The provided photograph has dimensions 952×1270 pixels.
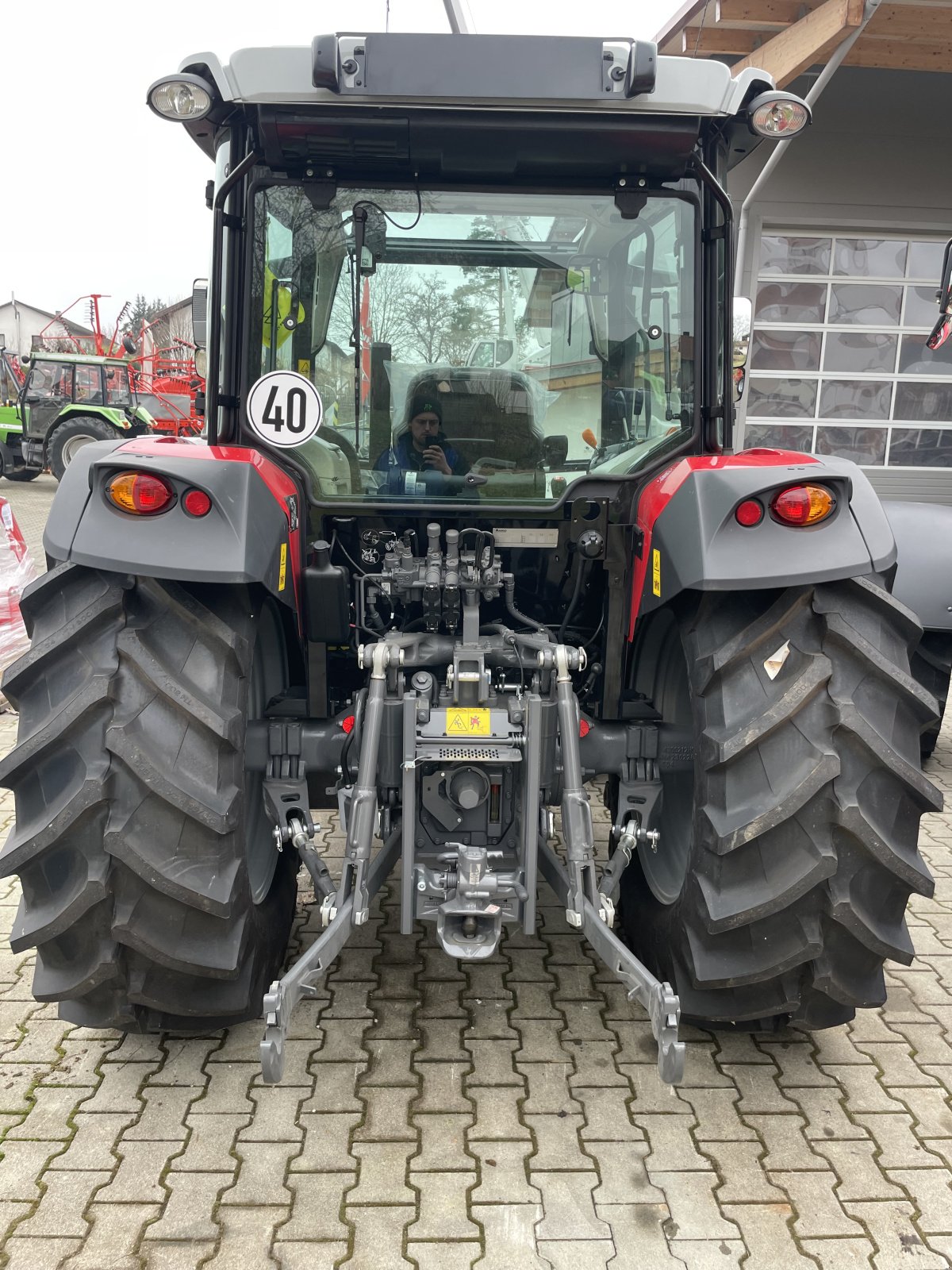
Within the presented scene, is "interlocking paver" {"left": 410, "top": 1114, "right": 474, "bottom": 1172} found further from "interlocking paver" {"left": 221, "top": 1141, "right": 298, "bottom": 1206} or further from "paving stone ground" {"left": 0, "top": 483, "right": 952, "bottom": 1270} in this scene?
"interlocking paver" {"left": 221, "top": 1141, "right": 298, "bottom": 1206}

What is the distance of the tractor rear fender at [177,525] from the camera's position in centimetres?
221

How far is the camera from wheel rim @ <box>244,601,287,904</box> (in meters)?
2.74

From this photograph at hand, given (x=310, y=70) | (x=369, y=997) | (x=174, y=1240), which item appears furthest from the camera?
(x=369, y=997)

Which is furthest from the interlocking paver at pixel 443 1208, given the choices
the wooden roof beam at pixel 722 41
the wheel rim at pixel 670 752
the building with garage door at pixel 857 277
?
the wooden roof beam at pixel 722 41

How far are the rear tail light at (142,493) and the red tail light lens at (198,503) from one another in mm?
40

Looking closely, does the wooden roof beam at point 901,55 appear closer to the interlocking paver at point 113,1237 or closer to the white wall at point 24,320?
the interlocking paver at point 113,1237

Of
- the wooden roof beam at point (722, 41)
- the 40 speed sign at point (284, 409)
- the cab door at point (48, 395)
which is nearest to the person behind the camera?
the 40 speed sign at point (284, 409)

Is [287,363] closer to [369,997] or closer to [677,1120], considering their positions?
[369,997]

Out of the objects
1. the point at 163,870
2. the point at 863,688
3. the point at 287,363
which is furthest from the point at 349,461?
the point at 863,688

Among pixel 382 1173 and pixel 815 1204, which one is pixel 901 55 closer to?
pixel 815 1204

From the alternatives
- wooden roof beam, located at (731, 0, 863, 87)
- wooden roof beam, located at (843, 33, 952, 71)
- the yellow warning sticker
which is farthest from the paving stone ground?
wooden roof beam, located at (843, 33, 952, 71)

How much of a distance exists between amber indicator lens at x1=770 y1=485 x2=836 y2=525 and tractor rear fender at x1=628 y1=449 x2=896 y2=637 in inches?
0.6

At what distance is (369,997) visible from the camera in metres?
2.87

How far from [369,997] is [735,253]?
7.78 ft
